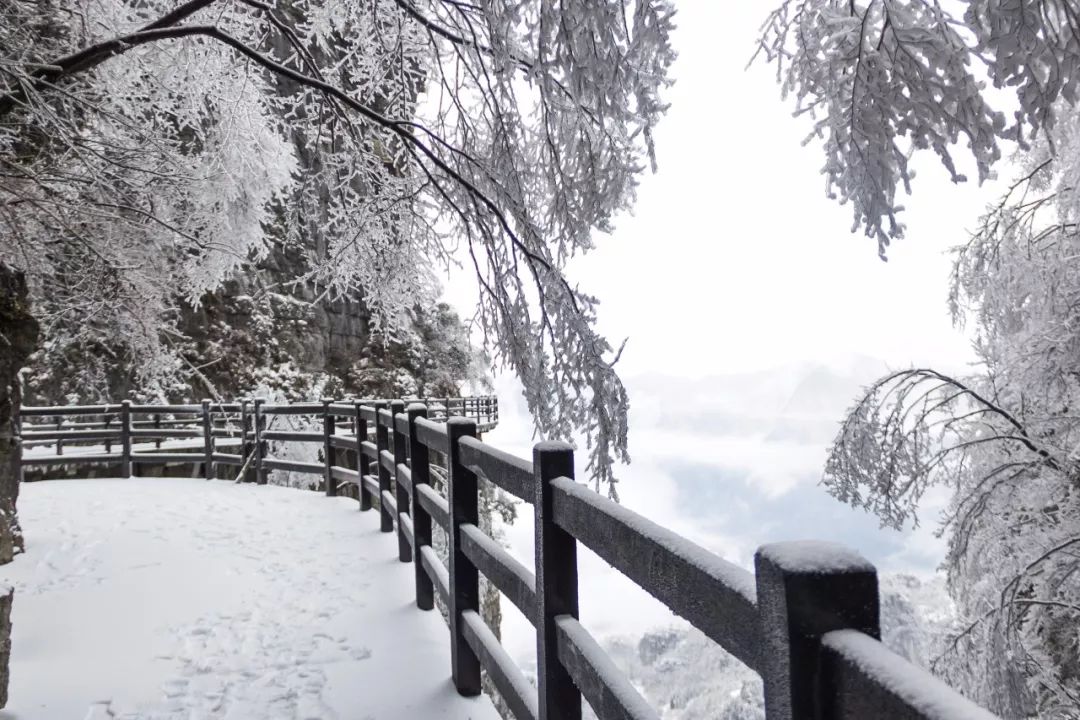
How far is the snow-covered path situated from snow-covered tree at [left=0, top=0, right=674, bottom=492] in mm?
1851

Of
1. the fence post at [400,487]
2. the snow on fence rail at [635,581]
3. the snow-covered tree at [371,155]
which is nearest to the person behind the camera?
the snow on fence rail at [635,581]

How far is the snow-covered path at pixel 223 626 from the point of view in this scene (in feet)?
11.7

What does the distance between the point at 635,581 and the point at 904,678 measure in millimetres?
951

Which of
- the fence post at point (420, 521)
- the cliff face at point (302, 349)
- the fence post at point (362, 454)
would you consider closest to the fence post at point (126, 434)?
A: the fence post at point (362, 454)

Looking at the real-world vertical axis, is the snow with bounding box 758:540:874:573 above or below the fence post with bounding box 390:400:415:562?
above

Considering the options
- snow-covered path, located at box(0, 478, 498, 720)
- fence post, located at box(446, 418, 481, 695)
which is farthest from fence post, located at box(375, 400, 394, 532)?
fence post, located at box(446, 418, 481, 695)

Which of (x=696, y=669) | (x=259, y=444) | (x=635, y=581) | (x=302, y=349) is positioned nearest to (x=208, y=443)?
(x=259, y=444)

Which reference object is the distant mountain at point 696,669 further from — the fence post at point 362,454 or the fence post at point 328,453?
the fence post at point 362,454

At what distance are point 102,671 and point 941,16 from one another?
17.4 feet

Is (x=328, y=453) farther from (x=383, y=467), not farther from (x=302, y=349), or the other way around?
(x=302, y=349)

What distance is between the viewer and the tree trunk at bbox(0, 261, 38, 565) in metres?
4.90

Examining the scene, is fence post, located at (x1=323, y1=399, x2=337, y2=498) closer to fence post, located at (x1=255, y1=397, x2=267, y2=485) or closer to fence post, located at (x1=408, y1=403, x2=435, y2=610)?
fence post, located at (x1=255, y1=397, x2=267, y2=485)

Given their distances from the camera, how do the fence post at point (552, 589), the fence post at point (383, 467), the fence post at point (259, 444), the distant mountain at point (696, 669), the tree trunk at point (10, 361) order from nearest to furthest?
the fence post at point (552, 589) → the tree trunk at point (10, 361) → the fence post at point (383, 467) → the fence post at point (259, 444) → the distant mountain at point (696, 669)

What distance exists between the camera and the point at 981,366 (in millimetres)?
8898
